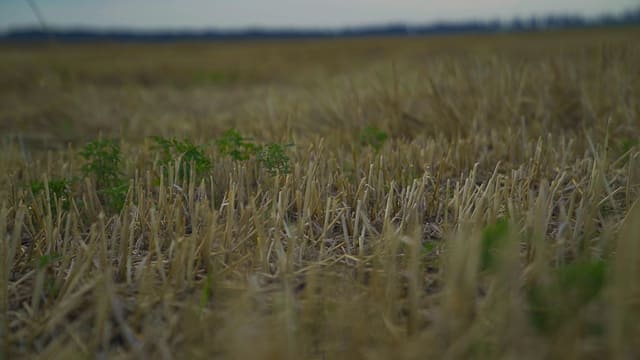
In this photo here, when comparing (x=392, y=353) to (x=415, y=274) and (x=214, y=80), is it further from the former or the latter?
(x=214, y=80)

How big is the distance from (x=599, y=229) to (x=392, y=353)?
1358 mm

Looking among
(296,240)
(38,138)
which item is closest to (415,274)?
(296,240)

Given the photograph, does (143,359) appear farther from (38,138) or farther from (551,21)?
(551,21)

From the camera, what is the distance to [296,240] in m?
2.30

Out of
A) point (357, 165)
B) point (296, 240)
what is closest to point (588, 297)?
point (296, 240)

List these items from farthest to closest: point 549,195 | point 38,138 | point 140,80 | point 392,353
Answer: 1. point 140,80
2. point 38,138
3. point 549,195
4. point 392,353

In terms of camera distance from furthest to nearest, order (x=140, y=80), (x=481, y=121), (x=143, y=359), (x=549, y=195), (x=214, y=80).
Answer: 1. (x=140, y=80)
2. (x=214, y=80)
3. (x=481, y=121)
4. (x=549, y=195)
5. (x=143, y=359)

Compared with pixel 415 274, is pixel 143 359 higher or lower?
lower

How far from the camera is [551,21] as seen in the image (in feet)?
279

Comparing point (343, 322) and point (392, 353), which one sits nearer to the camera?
point (392, 353)

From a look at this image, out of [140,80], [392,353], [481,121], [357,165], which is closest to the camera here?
[392,353]

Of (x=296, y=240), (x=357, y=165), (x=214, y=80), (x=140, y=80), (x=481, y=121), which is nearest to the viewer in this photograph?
(x=296, y=240)

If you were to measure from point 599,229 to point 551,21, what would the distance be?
92746 millimetres

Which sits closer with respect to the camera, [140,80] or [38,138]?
[38,138]
